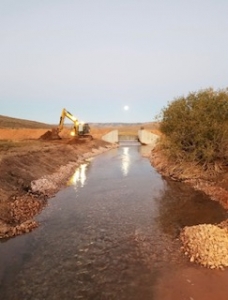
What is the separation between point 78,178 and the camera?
4378 cm

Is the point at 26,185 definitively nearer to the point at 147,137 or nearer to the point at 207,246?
the point at 207,246

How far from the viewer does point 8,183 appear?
29.3 meters

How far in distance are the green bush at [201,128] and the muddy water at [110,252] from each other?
9244mm

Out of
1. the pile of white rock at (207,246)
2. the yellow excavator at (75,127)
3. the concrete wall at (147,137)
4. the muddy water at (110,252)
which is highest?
the yellow excavator at (75,127)

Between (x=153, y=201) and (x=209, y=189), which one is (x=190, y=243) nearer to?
(x=153, y=201)

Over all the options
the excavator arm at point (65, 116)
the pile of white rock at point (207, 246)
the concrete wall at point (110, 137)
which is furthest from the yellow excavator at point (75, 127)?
the pile of white rock at point (207, 246)

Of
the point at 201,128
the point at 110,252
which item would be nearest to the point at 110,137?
the point at 201,128

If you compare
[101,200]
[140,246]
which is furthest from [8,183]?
[140,246]

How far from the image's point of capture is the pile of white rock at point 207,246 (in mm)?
16922

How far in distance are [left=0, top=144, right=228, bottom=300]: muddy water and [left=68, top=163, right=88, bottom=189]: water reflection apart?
6.24m

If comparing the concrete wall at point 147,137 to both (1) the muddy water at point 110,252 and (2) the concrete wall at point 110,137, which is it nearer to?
(2) the concrete wall at point 110,137

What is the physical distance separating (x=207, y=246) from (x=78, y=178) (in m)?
27.7

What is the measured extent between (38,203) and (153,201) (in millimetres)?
10474

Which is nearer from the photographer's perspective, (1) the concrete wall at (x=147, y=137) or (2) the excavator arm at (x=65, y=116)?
(2) the excavator arm at (x=65, y=116)
